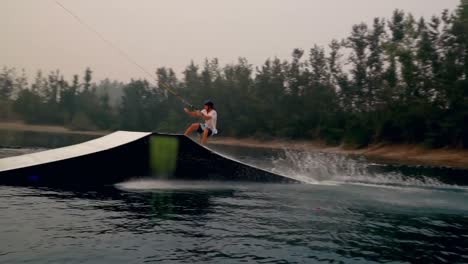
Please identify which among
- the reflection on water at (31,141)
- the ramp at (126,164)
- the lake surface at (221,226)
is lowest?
the lake surface at (221,226)

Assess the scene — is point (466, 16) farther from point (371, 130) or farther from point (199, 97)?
point (199, 97)

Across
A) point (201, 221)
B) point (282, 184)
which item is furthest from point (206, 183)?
point (201, 221)

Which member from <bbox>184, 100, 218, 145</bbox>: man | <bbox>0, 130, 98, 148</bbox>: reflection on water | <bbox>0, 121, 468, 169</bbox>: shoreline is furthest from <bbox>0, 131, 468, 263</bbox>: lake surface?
<bbox>0, 121, 468, 169</bbox>: shoreline

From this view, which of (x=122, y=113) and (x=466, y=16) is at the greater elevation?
(x=466, y=16)

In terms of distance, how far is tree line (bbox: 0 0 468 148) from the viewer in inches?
1832

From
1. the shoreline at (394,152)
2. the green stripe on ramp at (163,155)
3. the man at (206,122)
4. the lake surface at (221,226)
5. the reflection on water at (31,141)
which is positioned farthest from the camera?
the shoreline at (394,152)

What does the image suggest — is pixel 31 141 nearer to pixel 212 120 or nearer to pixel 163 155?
pixel 212 120

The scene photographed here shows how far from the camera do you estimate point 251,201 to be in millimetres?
11070

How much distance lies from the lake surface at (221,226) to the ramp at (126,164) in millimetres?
424

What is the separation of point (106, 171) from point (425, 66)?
148 feet

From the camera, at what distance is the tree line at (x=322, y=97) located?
46531 mm

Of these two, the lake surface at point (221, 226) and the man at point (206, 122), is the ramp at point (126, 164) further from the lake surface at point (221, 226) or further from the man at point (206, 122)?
the man at point (206, 122)

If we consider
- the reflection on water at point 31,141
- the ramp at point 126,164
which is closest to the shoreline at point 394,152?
the ramp at point 126,164

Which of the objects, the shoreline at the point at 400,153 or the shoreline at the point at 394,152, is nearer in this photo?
the shoreline at the point at 400,153
